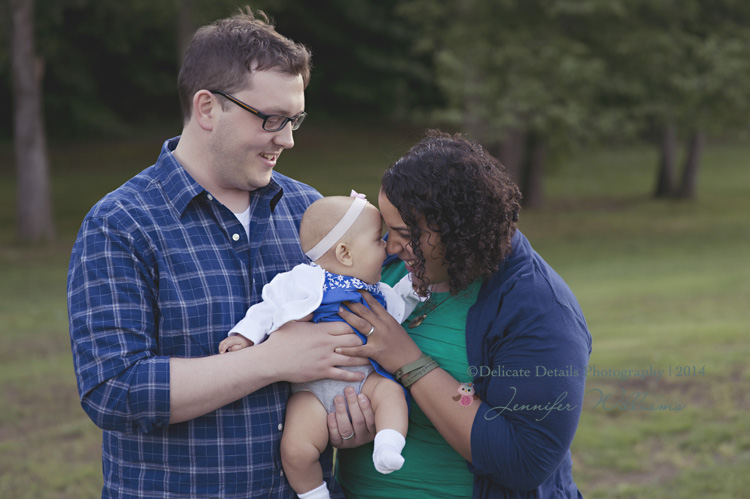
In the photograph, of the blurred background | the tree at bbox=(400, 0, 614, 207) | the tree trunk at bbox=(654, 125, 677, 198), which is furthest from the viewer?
the tree trunk at bbox=(654, 125, 677, 198)

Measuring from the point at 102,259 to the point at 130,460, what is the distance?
25.2 inches

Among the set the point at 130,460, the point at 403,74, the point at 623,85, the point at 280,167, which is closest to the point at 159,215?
the point at 130,460

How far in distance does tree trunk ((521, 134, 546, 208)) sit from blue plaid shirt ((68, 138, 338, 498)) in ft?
66.5

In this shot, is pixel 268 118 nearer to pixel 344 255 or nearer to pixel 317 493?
pixel 344 255

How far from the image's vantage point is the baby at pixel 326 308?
2422 mm

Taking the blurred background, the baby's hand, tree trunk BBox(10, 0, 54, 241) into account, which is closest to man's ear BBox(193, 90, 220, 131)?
the blurred background

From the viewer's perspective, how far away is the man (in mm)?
2201

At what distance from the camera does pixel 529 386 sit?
2.32 metres

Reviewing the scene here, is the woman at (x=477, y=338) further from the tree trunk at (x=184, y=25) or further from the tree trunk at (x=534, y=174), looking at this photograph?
the tree trunk at (x=534, y=174)

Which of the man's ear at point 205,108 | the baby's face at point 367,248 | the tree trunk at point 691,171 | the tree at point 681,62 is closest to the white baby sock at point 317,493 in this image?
the baby's face at point 367,248

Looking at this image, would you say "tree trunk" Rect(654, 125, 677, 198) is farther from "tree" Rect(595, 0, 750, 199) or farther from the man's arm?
the man's arm

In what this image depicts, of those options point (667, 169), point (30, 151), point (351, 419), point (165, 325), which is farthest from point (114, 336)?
point (667, 169)

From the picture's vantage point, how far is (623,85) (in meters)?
15.6

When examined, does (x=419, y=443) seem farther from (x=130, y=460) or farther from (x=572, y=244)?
(x=572, y=244)
